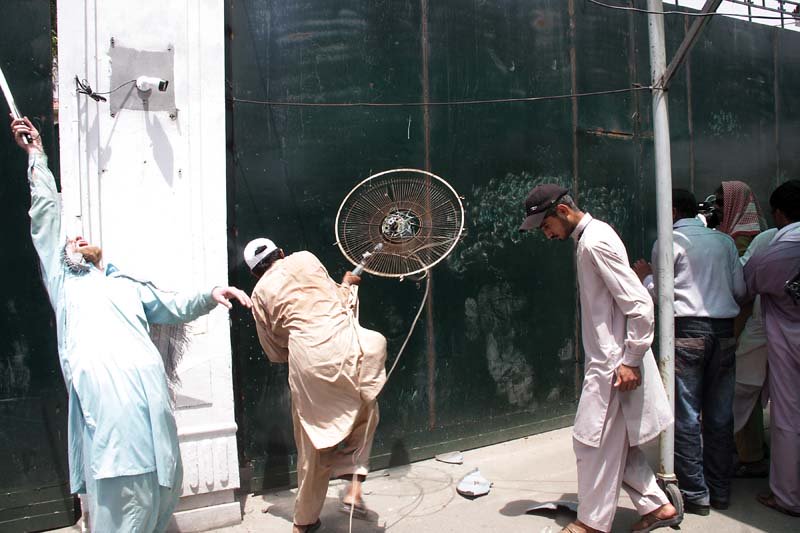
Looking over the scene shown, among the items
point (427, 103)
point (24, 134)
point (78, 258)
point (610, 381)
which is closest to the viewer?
point (78, 258)

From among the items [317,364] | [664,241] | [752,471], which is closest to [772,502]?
[752,471]

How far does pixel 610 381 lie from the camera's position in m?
3.62

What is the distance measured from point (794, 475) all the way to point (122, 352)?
364cm

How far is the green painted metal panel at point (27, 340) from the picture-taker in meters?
3.81

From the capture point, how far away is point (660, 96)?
159 inches

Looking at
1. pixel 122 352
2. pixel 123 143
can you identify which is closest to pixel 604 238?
pixel 122 352

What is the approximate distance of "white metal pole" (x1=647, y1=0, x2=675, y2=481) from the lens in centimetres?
400

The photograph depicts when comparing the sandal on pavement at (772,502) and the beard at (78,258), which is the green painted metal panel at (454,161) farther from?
the sandal on pavement at (772,502)

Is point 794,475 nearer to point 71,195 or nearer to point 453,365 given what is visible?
point 453,365

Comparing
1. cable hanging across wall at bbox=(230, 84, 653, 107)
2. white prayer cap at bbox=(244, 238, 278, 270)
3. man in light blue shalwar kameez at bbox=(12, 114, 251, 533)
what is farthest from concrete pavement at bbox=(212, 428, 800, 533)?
cable hanging across wall at bbox=(230, 84, 653, 107)

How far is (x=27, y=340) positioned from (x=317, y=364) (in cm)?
159

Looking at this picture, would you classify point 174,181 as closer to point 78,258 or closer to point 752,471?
point 78,258

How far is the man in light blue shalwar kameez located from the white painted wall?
55cm

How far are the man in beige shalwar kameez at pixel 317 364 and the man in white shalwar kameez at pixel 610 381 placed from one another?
1088 millimetres
